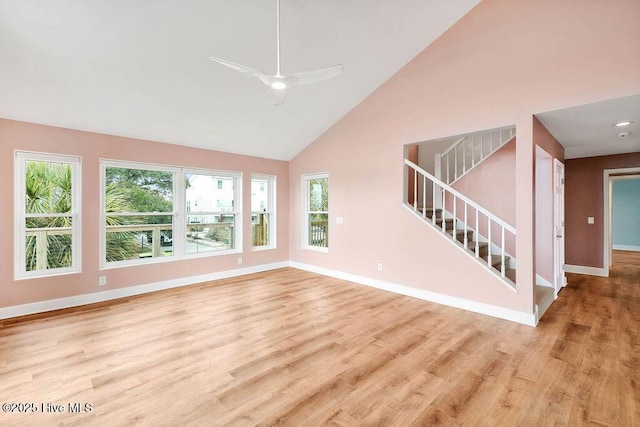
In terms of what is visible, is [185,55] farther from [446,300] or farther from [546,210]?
[546,210]

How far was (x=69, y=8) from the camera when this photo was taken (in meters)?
2.51

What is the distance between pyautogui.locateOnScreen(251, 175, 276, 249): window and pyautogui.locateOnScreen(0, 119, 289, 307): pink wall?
63 cm

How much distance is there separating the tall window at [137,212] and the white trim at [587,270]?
7.86 m

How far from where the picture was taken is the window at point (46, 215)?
145 inches

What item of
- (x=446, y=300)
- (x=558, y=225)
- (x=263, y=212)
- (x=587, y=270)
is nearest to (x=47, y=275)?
(x=263, y=212)

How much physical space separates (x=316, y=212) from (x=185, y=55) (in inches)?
146

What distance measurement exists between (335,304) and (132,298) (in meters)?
3.07

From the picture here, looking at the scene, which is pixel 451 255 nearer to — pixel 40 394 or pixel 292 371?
pixel 292 371

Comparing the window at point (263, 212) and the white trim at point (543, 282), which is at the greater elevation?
the window at point (263, 212)

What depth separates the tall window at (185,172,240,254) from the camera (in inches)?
206

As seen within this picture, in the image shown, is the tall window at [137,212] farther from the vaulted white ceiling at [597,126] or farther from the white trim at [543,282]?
the white trim at [543,282]

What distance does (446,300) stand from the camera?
4.04 meters

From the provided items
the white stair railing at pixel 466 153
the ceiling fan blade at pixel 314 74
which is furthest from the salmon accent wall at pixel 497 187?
the ceiling fan blade at pixel 314 74

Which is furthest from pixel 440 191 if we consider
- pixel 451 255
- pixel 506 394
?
pixel 506 394
